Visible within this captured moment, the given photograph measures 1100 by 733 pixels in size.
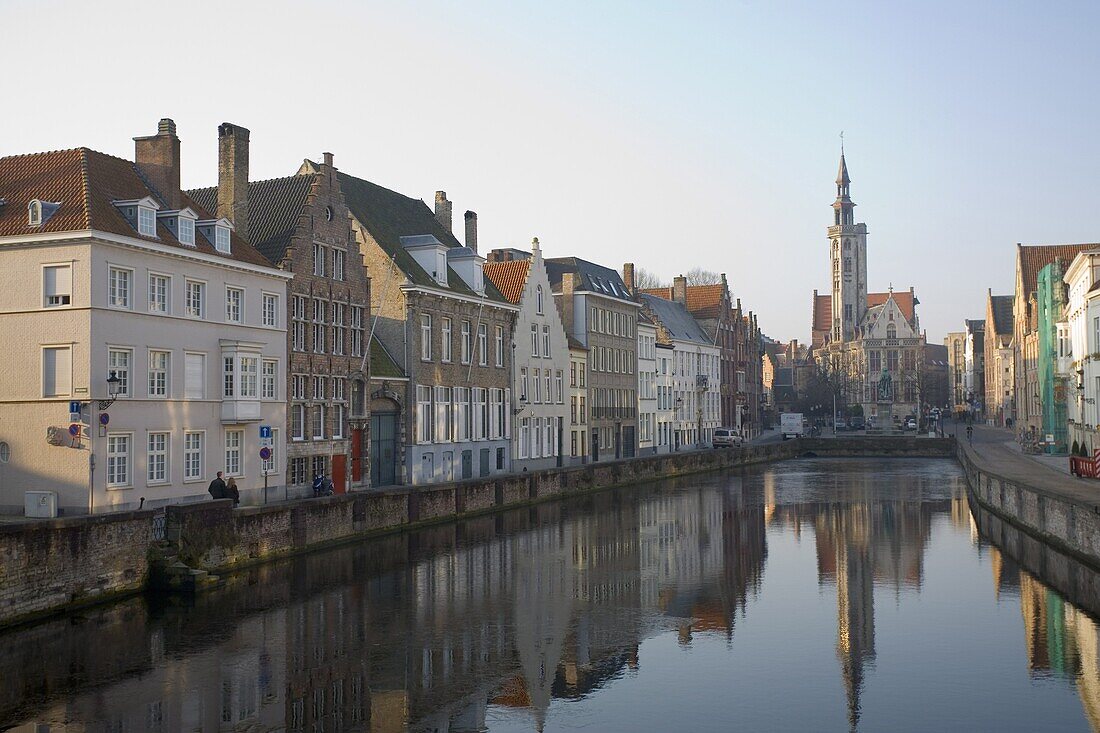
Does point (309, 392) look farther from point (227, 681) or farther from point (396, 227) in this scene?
point (227, 681)

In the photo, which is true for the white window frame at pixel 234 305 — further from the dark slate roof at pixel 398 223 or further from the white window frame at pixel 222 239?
the dark slate roof at pixel 398 223

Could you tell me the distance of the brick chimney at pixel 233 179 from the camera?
38.6m

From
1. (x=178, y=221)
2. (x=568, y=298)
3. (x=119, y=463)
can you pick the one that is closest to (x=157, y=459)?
(x=119, y=463)

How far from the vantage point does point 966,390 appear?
183 metres

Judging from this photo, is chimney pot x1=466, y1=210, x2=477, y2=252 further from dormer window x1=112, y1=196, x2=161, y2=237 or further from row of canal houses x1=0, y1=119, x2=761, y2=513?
dormer window x1=112, y1=196, x2=161, y2=237

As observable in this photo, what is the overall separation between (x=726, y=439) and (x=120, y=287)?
65582mm

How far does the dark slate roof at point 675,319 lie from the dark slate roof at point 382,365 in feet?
128

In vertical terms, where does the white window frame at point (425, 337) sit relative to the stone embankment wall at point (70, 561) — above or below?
above

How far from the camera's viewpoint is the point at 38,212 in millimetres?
30469

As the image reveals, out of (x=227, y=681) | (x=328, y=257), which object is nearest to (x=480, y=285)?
(x=328, y=257)

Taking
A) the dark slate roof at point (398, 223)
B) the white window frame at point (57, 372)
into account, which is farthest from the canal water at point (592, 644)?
the dark slate roof at point (398, 223)

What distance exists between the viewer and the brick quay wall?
75.4 feet

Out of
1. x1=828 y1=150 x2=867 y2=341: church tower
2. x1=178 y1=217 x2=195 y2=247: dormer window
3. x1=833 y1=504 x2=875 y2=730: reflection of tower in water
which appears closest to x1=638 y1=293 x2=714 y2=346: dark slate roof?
x1=833 y1=504 x2=875 y2=730: reflection of tower in water

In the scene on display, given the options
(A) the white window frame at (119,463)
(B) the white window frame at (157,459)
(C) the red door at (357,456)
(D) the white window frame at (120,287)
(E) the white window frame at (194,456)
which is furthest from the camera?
(C) the red door at (357,456)
